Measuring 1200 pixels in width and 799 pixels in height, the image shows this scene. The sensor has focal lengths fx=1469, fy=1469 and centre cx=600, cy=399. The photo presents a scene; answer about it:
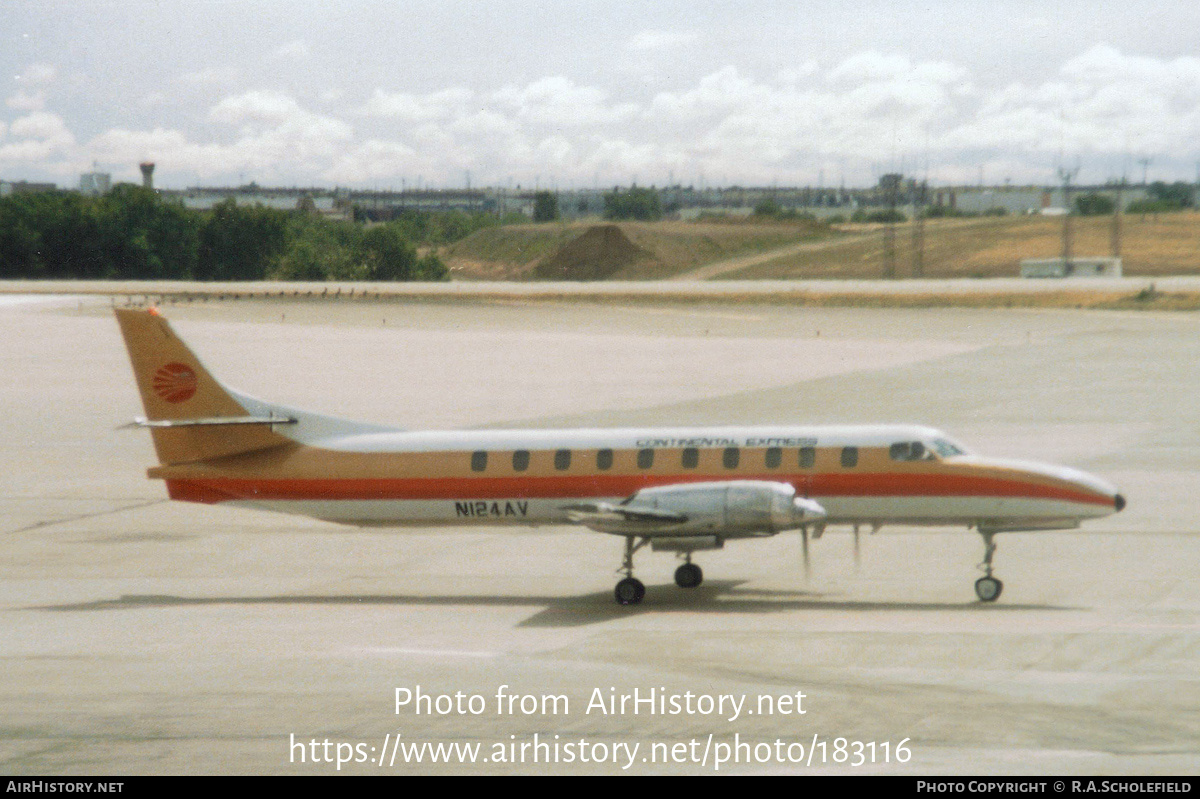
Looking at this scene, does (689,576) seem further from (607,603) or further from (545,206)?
(545,206)

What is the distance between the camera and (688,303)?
123 m

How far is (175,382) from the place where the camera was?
28.3 metres

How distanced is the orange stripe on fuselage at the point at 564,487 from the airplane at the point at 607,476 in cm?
2

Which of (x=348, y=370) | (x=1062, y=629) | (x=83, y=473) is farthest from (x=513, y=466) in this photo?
(x=348, y=370)

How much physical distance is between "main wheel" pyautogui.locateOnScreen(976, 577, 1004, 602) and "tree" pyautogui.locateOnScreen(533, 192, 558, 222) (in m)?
167

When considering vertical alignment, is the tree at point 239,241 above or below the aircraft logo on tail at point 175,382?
above

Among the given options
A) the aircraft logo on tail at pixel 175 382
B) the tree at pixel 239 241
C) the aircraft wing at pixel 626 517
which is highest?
the tree at pixel 239 241

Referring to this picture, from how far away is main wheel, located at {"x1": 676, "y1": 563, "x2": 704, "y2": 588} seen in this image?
27312mm

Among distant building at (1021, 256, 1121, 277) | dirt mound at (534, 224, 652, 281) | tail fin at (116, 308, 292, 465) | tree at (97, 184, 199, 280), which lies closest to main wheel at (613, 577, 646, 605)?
tail fin at (116, 308, 292, 465)

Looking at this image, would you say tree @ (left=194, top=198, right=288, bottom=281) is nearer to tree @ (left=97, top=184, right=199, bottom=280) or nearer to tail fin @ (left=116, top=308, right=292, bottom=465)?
tree @ (left=97, top=184, right=199, bottom=280)

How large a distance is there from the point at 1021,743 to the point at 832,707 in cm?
253

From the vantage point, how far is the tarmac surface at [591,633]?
16.5m

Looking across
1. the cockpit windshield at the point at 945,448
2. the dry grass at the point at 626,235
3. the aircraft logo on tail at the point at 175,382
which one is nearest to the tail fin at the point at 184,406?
the aircraft logo on tail at the point at 175,382

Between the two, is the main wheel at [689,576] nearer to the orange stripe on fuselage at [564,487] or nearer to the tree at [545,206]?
the orange stripe on fuselage at [564,487]
